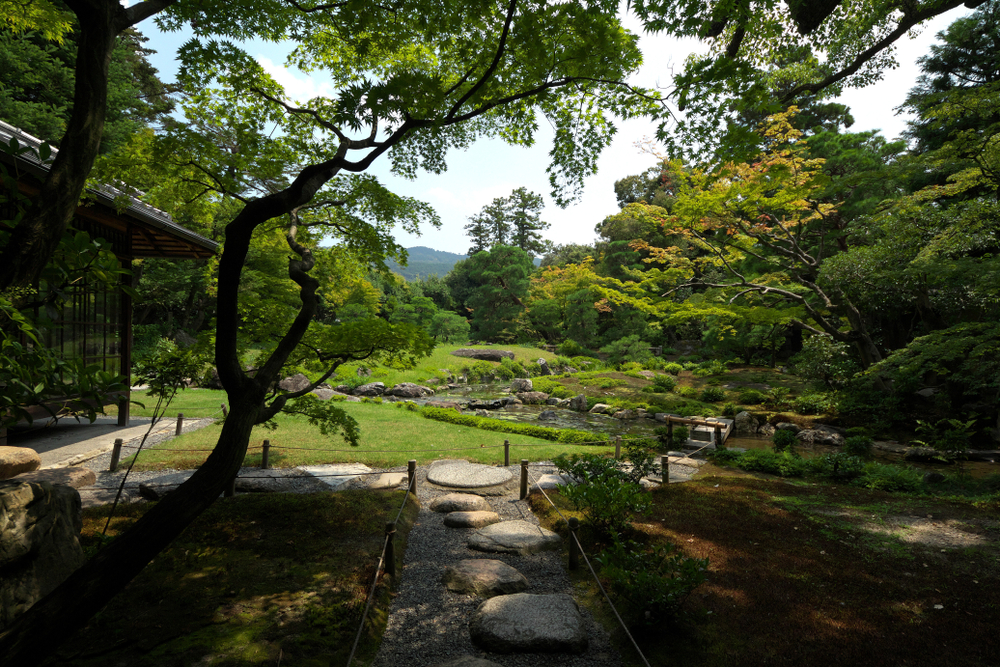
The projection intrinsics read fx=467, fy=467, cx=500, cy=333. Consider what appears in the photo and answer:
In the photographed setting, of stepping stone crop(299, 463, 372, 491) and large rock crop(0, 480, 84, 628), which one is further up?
large rock crop(0, 480, 84, 628)

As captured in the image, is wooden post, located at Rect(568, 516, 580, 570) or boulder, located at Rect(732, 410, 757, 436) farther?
boulder, located at Rect(732, 410, 757, 436)

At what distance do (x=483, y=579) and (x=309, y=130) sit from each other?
19.5ft

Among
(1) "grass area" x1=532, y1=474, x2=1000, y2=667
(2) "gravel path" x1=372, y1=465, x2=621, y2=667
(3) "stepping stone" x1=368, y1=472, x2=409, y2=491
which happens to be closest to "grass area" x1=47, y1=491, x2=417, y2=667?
(2) "gravel path" x1=372, y1=465, x2=621, y2=667

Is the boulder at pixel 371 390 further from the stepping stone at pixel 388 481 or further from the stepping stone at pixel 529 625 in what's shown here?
the stepping stone at pixel 529 625

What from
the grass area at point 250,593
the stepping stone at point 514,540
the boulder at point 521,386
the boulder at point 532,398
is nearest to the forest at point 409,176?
the grass area at point 250,593

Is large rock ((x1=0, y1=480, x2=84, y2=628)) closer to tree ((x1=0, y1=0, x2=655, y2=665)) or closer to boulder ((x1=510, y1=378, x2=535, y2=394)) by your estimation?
tree ((x1=0, y1=0, x2=655, y2=665))

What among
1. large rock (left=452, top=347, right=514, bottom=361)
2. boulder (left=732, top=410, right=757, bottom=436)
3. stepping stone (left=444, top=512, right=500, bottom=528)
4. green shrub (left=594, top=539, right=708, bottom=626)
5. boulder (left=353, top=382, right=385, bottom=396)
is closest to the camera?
green shrub (left=594, top=539, right=708, bottom=626)

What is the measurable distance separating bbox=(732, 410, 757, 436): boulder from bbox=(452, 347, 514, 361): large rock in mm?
14487

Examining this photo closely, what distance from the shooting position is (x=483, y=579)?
184 inches

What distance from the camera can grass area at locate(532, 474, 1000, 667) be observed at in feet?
11.1

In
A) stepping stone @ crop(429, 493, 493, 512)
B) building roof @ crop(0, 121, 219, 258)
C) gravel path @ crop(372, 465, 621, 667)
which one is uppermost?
building roof @ crop(0, 121, 219, 258)

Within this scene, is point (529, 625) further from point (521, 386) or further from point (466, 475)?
point (521, 386)

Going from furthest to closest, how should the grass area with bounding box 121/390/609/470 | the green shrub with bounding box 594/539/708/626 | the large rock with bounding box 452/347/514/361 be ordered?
the large rock with bounding box 452/347/514/361
the grass area with bounding box 121/390/609/470
the green shrub with bounding box 594/539/708/626

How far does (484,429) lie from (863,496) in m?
8.14
